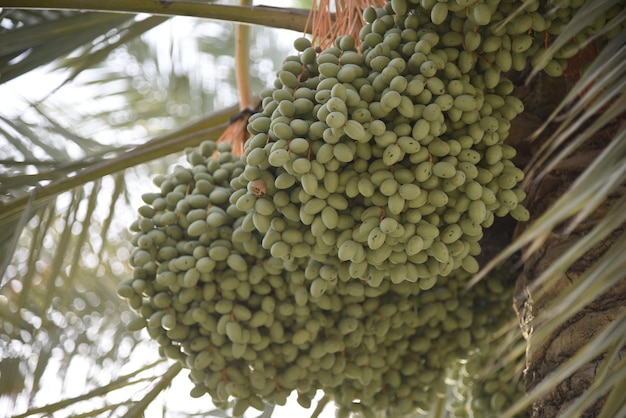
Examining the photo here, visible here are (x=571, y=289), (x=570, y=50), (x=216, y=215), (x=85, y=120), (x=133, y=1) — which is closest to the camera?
(x=571, y=289)

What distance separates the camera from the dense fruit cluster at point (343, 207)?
6.17ft

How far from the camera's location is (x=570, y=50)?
6.31 ft

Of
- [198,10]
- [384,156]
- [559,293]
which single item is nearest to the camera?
[384,156]

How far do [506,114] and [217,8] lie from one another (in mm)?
923

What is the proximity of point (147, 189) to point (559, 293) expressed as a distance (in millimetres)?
2433

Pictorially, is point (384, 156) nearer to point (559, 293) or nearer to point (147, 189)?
point (559, 293)

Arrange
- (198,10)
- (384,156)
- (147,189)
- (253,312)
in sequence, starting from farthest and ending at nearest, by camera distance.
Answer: (147,189) → (198,10) → (253,312) → (384,156)

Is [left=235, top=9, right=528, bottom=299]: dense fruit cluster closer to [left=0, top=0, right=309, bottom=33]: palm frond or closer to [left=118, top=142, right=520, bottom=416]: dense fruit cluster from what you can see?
[left=118, top=142, right=520, bottom=416]: dense fruit cluster

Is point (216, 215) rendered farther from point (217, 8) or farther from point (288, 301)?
point (217, 8)

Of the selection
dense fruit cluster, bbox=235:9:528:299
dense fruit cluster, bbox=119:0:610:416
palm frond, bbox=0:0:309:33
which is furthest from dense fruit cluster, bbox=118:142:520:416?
palm frond, bbox=0:0:309:33

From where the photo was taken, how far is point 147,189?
4051 millimetres

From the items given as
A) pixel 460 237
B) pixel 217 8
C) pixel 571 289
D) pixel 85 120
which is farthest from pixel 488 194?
pixel 85 120

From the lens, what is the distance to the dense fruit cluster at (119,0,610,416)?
6.17 feet

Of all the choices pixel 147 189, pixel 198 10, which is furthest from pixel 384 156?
pixel 147 189
